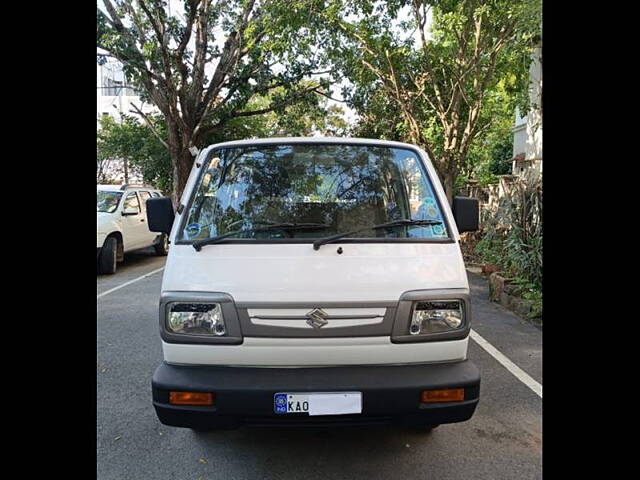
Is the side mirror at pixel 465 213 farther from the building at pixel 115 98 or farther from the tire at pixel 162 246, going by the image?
the building at pixel 115 98

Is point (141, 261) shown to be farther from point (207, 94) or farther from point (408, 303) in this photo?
point (408, 303)

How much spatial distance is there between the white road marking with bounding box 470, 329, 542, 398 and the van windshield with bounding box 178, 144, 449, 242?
6.69 ft

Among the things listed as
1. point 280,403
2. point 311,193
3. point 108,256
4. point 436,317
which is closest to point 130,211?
point 108,256

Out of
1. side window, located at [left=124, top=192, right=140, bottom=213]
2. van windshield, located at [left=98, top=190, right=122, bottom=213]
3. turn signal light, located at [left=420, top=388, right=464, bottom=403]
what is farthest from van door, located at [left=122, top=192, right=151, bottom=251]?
turn signal light, located at [left=420, top=388, right=464, bottom=403]

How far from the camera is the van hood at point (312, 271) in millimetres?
2600

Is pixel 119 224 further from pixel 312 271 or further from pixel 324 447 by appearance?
pixel 312 271

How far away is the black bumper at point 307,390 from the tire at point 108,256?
305 inches

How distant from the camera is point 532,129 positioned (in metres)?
13.3

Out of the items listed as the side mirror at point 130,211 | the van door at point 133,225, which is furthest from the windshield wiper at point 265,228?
the side mirror at point 130,211

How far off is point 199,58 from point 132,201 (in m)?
5.86

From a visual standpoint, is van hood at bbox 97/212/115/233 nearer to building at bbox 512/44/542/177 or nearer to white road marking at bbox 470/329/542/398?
white road marking at bbox 470/329/542/398

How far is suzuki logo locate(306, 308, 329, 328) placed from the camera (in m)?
2.58

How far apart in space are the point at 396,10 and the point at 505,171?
13.6 meters
